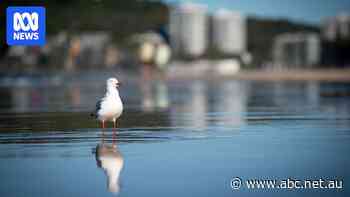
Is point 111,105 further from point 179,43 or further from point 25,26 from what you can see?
point 179,43

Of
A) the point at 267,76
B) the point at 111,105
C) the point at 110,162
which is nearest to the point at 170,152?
the point at 110,162

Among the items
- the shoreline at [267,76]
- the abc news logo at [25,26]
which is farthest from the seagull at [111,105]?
the shoreline at [267,76]

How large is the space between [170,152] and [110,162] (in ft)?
4.72

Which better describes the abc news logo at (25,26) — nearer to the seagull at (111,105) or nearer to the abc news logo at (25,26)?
the abc news logo at (25,26)

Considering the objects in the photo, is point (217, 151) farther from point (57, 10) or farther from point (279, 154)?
point (57, 10)

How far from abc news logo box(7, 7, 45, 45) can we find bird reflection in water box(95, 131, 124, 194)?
29.4ft

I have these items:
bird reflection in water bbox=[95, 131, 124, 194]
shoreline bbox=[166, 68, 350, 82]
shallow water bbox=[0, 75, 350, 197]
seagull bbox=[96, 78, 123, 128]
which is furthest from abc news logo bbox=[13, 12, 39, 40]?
shoreline bbox=[166, 68, 350, 82]

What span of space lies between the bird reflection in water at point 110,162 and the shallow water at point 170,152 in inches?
0.4

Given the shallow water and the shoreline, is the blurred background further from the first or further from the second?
the shallow water

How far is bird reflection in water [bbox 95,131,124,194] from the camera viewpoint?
1002 cm

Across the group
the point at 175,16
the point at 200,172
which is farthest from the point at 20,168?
the point at 175,16

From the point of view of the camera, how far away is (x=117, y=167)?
11422 millimetres

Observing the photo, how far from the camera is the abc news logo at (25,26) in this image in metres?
23.3

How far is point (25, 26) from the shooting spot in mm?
24312
